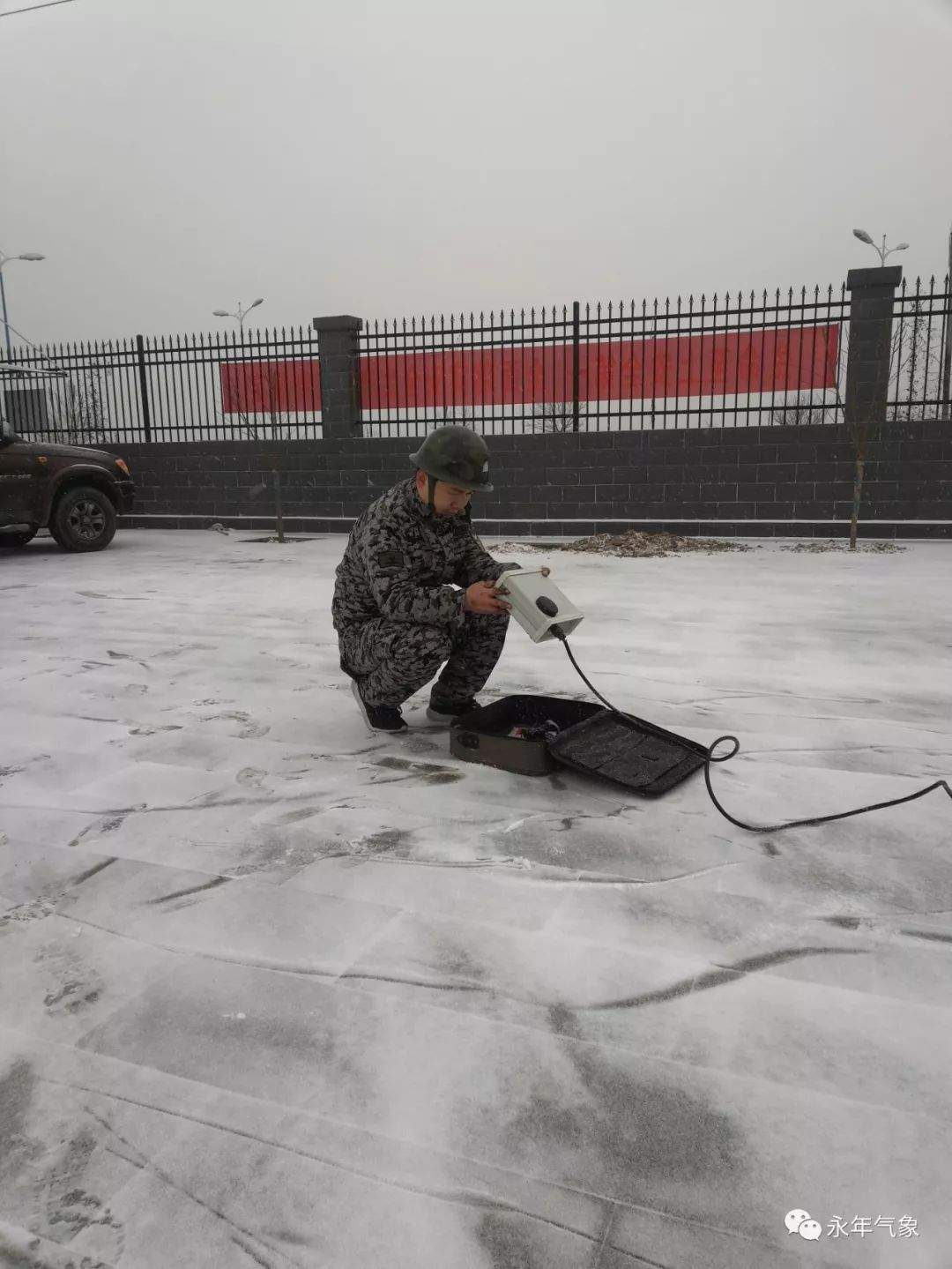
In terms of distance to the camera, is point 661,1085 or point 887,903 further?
point 887,903

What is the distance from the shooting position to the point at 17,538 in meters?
11.0

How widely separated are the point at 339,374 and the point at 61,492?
15.1 ft

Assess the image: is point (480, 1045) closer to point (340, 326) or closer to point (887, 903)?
point (887, 903)

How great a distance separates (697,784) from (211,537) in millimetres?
10811

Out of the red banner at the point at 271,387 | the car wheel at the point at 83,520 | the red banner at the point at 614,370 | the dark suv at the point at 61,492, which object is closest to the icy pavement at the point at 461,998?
the dark suv at the point at 61,492

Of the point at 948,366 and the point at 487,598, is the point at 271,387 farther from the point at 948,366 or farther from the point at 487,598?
the point at 487,598

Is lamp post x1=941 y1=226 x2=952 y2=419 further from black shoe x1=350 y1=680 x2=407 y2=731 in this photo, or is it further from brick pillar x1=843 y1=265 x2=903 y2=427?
black shoe x1=350 y1=680 x2=407 y2=731

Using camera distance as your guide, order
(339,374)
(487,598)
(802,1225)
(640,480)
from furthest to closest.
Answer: (339,374) → (640,480) → (487,598) → (802,1225)

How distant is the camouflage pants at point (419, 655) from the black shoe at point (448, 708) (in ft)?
0.07

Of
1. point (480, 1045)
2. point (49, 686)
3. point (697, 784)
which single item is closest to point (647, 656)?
point (697, 784)

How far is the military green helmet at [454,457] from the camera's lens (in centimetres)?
311

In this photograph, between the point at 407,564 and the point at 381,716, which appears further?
the point at 381,716

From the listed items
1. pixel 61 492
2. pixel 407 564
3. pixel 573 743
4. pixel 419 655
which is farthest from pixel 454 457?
pixel 61 492

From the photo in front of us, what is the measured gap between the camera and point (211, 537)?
503 inches
